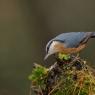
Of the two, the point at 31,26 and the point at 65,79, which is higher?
the point at 31,26

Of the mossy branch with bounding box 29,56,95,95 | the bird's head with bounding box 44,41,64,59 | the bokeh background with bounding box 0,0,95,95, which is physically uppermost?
the bokeh background with bounding box 0,0,95,95

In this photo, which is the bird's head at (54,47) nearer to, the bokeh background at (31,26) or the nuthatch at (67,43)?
the nuthatch at (67,43)

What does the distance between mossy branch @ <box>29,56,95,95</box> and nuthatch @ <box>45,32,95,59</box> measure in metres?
0.79

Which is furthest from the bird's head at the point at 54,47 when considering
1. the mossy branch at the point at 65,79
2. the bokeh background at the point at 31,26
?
the bokeh background at the point at 31,26

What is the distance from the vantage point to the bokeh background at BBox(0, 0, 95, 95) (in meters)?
7.90

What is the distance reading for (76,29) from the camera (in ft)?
26.0

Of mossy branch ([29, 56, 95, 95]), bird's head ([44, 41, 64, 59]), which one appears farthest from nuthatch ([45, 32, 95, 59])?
mossy branch ([29, 56, 95, 95])

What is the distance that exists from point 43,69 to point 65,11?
572 cm

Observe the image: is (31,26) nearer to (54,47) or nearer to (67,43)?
(67,43)

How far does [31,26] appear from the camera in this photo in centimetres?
861

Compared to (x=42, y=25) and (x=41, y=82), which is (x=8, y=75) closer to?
(x=42, y=25)

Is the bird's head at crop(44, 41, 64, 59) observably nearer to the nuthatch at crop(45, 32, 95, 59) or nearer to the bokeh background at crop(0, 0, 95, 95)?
the nuthatch at crop(45, 32, 95, 59)

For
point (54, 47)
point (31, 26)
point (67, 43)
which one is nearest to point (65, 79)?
point (54, 47)

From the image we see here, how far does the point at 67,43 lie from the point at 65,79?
3.94 ft
